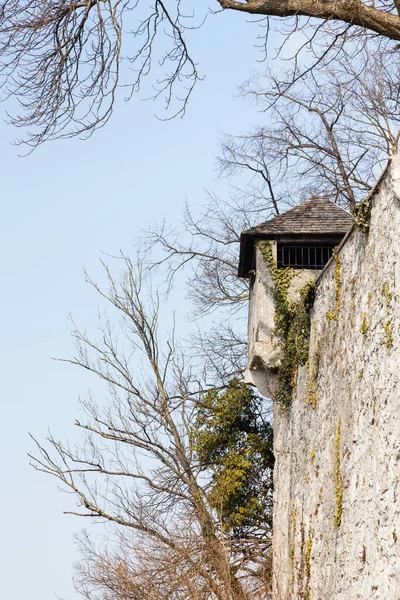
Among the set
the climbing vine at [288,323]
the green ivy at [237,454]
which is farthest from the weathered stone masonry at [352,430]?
the green ivy at [237,454]

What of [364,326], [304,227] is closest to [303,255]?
[304,227]

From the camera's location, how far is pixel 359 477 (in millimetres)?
9461

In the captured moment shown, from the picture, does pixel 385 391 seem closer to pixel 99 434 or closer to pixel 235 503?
pixel 235 503

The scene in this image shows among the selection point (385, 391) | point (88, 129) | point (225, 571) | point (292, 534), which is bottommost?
point (225, 571)

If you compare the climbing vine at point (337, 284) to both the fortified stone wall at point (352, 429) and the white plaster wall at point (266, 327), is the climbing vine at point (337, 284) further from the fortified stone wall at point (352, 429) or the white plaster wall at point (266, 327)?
the white plaster wall at point (266, 327)

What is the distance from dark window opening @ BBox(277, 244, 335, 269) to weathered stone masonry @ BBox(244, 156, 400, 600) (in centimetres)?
239

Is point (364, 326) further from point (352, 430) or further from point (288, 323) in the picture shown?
point (288, 323)

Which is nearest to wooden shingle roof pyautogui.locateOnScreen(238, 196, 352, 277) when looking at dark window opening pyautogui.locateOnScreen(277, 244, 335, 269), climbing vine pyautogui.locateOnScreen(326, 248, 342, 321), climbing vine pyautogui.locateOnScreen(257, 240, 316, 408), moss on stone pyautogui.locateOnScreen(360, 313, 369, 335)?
dark window opening pyautogui.locateOnScreen(277, 244, 335, 269)

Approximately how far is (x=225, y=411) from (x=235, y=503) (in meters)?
1.84

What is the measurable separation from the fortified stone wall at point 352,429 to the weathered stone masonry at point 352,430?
1cm

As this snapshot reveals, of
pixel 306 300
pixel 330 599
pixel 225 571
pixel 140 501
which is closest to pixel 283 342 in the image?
pixel 306 300

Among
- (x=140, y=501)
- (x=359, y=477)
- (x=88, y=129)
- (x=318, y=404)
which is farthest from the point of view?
(x=140, y=501)

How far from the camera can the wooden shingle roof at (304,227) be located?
15.5 m

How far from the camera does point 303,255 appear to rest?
15656mm
